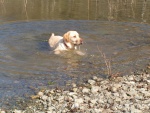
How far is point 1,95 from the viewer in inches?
253

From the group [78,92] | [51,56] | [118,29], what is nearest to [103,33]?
[118,29]

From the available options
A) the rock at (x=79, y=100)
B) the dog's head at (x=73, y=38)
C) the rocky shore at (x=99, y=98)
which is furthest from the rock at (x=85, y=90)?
the dog's head at (x=73, y=38)

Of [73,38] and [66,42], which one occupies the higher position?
[73,38]

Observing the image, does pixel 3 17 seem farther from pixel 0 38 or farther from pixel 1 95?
pixel 1 95

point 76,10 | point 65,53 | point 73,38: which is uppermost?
point 76,10

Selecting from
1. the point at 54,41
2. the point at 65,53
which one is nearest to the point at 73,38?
the point at 65,53

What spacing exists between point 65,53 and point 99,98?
12.9 feet

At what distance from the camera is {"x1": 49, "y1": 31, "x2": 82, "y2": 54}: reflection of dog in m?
9.58

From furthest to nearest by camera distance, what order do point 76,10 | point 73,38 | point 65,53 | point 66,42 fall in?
point 76,10 < point 66,42 < point 65,53 < point 73,38

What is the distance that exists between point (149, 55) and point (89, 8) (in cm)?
858

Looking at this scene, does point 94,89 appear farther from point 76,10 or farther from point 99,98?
point 76,10

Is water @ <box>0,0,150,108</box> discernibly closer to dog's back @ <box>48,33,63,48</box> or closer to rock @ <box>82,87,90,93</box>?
dog's back @ <box>48,33,63,48</box>

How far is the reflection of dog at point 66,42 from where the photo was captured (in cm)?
958

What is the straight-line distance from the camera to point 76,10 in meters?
16.5
